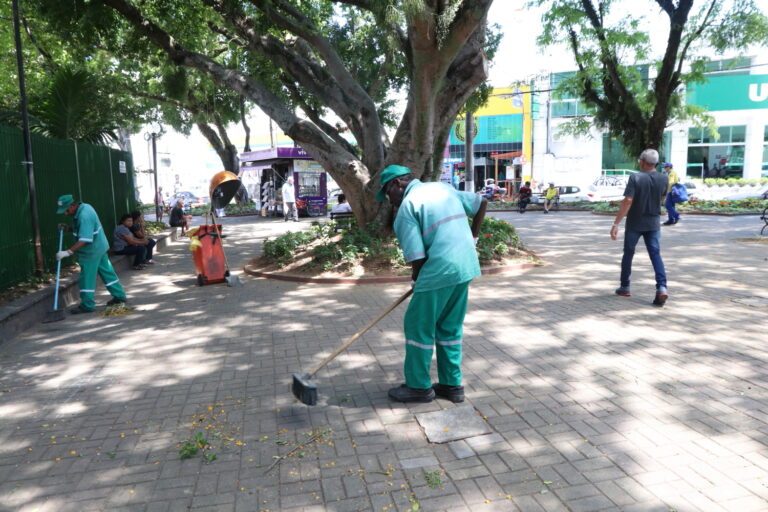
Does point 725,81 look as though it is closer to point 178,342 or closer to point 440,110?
point 440,110

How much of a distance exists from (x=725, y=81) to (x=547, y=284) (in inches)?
1216

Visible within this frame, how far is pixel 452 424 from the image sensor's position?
363 centimetres

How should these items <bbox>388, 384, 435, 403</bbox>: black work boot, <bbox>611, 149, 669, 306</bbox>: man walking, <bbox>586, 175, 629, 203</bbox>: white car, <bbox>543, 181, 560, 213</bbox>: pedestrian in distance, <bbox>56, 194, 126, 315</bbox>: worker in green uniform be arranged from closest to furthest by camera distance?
→ <bbox>388, 384, 435, 403</bbox>: black work boot < <bbox>611, 149, 669, 306</bbox>: man walking < <bbox>56, 194, 126, 315</bbox>: worker in green uniform < <bbox>543, 181, 560, 213</bbox>: pedestrian in distance < <bbox>586, 175, 629, 203</bbox>: white car

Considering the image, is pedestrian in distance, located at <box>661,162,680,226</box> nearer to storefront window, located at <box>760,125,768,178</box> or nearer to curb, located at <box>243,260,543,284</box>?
curb, located at <box>243,260,543,284</box>

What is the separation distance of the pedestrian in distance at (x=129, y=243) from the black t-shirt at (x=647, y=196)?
8338 mm

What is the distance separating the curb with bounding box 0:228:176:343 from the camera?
5.98 m

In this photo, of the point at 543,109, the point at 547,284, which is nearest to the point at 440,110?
the point at 547,284

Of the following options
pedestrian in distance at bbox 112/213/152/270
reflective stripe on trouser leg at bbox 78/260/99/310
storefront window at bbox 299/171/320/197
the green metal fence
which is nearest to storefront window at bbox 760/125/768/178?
storefront window at bbox 299/171/320/197

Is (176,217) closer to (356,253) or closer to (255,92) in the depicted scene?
(255,92)

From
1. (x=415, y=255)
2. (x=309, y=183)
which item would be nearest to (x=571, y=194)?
(x=309, y=183)

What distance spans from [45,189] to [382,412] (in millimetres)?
7531

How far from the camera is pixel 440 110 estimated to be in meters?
9.78

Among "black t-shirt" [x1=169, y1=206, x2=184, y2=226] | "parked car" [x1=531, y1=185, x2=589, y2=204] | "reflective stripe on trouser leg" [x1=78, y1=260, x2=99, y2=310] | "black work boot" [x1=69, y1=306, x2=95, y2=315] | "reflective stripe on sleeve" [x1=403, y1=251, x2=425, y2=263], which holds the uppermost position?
"parked car" [x1=531, y1=185, x2=589, y2=204]

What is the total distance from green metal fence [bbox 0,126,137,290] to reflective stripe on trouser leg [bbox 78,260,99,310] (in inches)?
36.2
